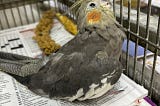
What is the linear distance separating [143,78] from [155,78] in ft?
0.11

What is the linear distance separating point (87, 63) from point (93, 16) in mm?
117

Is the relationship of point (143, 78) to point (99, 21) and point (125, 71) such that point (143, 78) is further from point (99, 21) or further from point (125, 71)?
point (99, 21)

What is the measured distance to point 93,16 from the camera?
20.8 inches

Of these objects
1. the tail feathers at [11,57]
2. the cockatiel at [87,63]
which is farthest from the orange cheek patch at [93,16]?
the tail feathers at [11,57]

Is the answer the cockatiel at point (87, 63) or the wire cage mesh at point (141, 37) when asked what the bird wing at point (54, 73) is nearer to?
the cockatiel at point (87, 63)

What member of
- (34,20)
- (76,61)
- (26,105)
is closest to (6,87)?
(26,105)

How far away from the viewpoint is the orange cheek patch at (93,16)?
20.7 inches

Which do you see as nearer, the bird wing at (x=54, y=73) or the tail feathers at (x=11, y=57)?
the bird wing at (x=54, y=73)

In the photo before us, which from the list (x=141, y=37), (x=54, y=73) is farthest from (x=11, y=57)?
(x=141, y=37)

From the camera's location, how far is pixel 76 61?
1.69ft

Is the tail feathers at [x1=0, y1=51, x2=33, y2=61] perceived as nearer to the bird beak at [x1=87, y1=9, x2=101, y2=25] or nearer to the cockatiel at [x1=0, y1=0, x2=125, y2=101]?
the cockatiel at [x1=0, y1=0, x2=125, y2=101]

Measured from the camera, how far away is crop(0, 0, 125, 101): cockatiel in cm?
49

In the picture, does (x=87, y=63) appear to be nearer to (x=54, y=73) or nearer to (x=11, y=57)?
(x=54, y=73)

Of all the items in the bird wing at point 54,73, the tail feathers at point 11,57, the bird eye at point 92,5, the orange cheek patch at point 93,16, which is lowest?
the tail feathers at point 11,57
